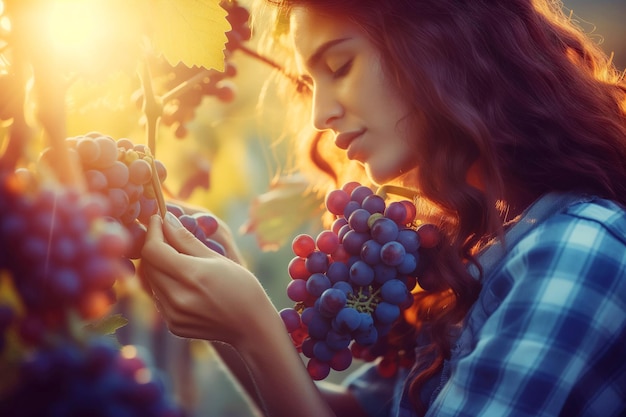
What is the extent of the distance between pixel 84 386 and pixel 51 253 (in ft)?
0.23

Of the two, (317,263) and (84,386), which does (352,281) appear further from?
(84,386)

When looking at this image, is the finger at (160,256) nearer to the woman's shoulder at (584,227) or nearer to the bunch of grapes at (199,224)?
the bunch of grapes at (199,224)

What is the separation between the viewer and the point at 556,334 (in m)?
0.66

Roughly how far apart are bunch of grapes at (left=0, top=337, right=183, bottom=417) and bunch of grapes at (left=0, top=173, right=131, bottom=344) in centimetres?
2

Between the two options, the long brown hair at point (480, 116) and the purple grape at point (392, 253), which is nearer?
the purple grape at point (392, 253)

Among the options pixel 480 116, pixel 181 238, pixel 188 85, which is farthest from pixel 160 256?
pixel 480 116

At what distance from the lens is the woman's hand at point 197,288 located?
0.63 m

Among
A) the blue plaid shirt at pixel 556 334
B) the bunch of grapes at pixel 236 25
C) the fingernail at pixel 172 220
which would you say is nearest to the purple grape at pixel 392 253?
the blue plaid shirt at pixel 556 334

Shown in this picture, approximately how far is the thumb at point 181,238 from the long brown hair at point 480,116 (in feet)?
0.96

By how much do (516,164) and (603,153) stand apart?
12 centimetres

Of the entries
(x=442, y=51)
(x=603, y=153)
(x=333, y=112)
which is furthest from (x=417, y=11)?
(x=603, y=153)

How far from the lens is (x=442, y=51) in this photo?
0.87 meters

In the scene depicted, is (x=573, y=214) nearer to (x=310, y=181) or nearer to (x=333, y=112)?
(x=333, y=112)

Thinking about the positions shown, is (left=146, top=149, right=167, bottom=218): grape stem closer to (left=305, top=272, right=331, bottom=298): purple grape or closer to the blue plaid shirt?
(left=305, top=272, right=331, bottom=298): purple grape
